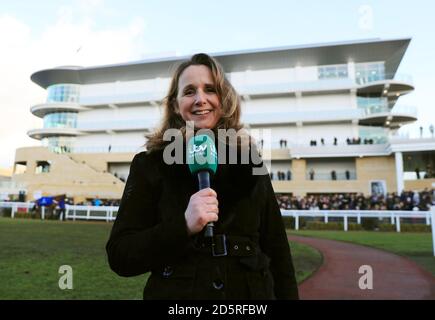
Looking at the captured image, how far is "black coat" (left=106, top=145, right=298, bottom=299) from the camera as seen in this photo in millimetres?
1431

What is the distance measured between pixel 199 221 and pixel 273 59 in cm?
4036

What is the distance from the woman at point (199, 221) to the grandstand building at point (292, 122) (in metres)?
30.3

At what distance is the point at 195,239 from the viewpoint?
1497mm

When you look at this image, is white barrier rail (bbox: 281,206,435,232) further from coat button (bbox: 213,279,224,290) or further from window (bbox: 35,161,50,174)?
window (bbox: 35,161,50,174)

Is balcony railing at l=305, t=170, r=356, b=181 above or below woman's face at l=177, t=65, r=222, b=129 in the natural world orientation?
above

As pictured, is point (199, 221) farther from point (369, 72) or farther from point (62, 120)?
point (62, 120)

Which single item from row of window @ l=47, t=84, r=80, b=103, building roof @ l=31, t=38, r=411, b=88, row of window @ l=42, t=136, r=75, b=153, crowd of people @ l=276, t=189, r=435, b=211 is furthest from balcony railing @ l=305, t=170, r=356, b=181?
row of window @ l=47, t=84, r=80, b=103

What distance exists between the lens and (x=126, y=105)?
147ft

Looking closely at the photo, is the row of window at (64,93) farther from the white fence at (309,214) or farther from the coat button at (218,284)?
the coat button at (218,284)

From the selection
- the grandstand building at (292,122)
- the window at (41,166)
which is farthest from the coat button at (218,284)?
the window at (41,166)

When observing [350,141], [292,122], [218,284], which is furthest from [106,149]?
[218,284]

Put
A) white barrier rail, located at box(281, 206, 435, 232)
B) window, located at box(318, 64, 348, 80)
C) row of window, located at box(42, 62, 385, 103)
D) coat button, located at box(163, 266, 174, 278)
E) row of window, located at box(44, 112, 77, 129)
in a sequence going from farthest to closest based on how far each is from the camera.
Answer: row of window, located at box(44, 112, 77, 129) → window, located at box(318, 64, 348, 80) → row of window, located at box(42, 62, 385, 103) → white barrier rail, located at box(281, 206, 435, 232) → coat button, located at box(163, 266, 174, 278)

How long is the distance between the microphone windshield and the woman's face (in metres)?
0.26
